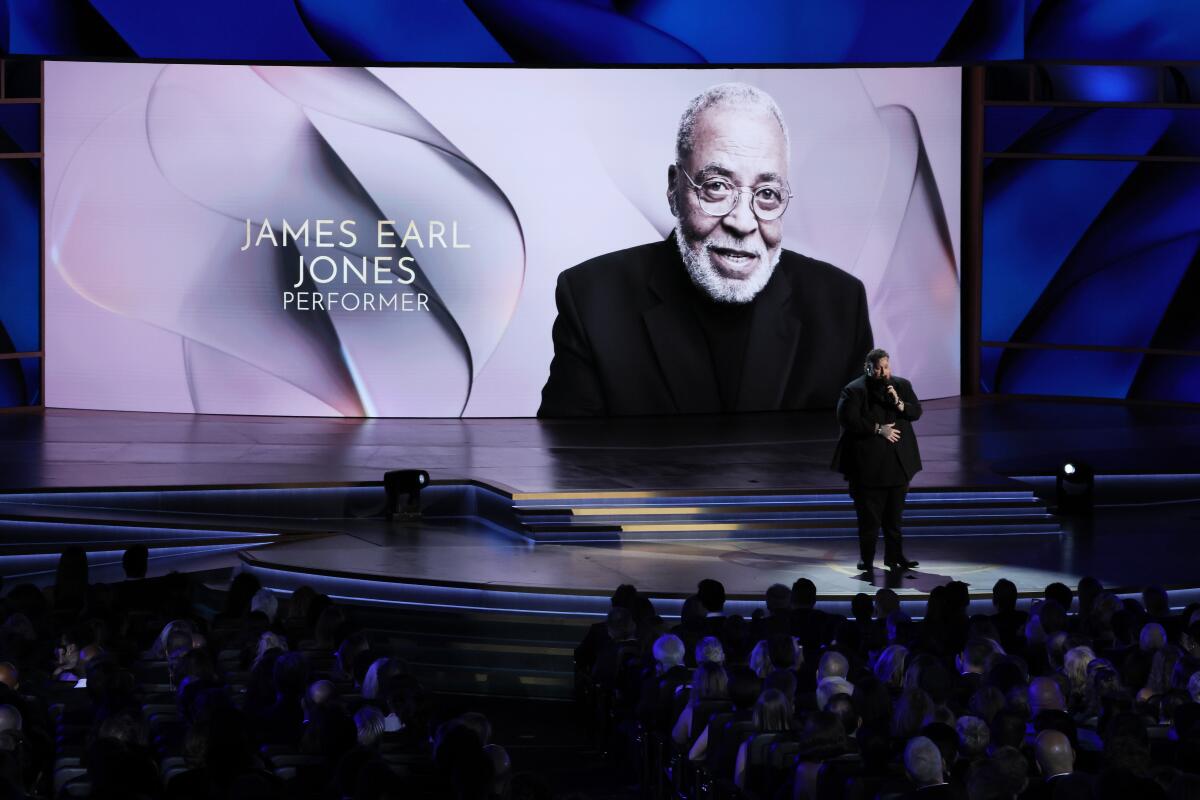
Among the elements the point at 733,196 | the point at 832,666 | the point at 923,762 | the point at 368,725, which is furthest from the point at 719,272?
the point at 923,762

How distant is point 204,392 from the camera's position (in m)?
15.9

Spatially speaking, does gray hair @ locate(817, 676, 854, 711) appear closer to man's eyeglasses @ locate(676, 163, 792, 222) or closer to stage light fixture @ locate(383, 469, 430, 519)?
stage light fixture @ locate(383, 469, 430, 519)

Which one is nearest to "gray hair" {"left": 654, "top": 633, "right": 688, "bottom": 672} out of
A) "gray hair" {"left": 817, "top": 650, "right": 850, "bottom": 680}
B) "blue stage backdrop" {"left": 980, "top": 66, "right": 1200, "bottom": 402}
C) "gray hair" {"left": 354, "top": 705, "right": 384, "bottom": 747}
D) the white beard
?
"gray hair" {"left": 817, "top": 650, "right": 850, "bottom": 680}

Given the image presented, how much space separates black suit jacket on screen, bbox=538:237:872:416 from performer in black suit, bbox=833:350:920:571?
21.0ft

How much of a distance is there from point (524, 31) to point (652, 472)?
490 cm

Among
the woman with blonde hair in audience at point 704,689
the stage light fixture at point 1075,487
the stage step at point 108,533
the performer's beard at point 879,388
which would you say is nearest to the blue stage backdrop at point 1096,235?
the stage light fixture at point 1075,487

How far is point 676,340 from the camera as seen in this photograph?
15898 millimetres

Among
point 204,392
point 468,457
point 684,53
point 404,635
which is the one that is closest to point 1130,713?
point 404,635

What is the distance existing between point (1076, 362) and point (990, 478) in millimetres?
6093

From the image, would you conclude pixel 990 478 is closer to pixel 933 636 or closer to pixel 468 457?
pixel 468 457

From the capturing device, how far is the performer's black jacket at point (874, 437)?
927 cm

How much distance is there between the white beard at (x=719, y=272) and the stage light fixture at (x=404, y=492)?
4.99 meters

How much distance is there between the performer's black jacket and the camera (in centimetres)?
927

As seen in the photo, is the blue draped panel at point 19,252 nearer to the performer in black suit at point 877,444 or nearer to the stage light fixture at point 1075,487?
the performer in black suit at point 877,444
